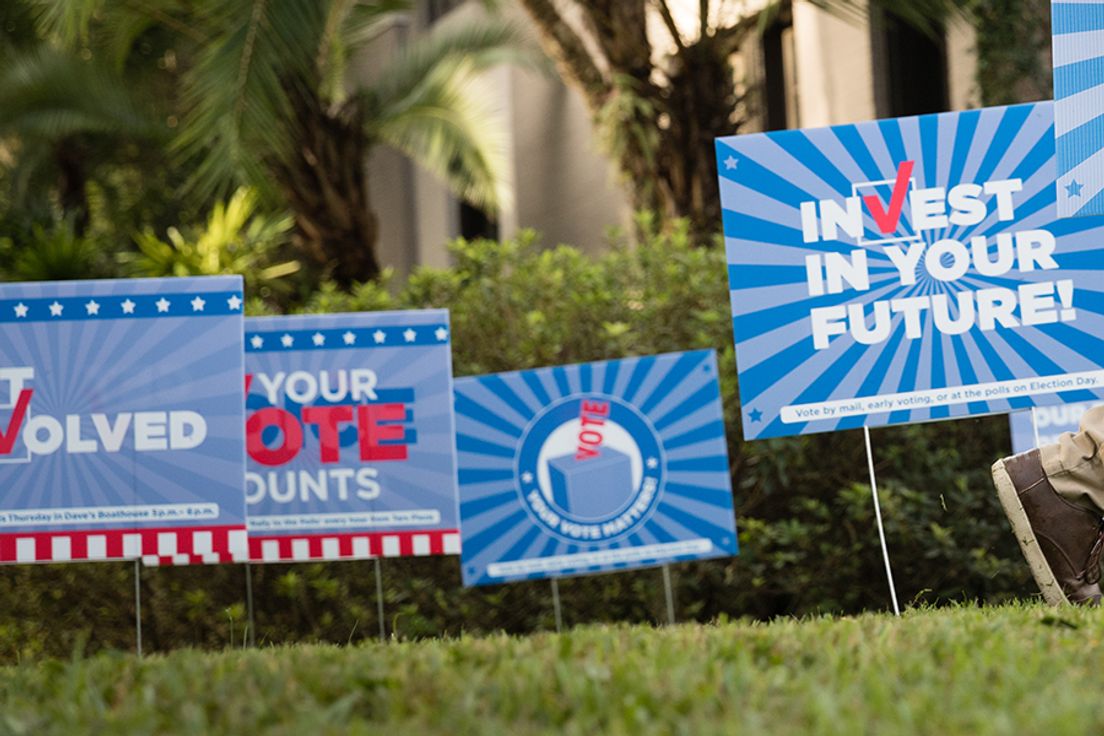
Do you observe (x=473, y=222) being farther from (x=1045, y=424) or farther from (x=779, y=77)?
(x=1045, y=424)

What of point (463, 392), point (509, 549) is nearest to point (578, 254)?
point (463, 392)

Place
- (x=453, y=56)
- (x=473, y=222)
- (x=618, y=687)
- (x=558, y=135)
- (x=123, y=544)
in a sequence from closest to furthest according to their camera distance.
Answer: (x=618, y=687), (x=123, y=544), (x=453, y=56), (x=558, y=135), (x=473, y=222)

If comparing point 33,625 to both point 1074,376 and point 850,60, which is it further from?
point 850,60

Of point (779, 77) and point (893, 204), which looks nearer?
point (893, 204)

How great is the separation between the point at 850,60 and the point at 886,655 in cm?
989

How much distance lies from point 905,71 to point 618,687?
10.4 m

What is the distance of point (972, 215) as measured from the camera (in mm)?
5508

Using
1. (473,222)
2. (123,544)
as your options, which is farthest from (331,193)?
(123,544)

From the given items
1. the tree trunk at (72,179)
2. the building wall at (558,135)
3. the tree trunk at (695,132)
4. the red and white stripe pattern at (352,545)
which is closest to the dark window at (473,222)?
the building wall at (558,135)

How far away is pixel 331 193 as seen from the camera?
13.4 meters

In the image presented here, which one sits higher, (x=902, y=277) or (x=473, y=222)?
(x=473, y=222)

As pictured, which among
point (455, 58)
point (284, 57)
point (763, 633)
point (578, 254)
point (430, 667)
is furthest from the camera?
point (455, 58)

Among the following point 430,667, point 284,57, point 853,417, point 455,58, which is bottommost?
point 430,667

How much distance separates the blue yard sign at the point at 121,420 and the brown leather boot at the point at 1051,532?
2910 mm
